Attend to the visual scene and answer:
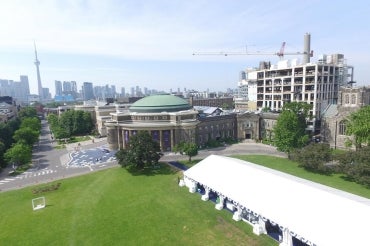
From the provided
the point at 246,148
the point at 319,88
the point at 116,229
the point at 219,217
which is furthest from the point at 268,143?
the point at 116,229

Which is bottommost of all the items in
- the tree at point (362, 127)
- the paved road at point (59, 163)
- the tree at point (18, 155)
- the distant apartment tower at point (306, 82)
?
the paved road at point (59, 163)

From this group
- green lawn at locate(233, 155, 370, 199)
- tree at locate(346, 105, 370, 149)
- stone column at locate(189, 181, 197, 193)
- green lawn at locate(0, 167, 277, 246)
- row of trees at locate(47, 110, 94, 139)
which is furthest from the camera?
row of trees at locate(47, 110, 94, 139)

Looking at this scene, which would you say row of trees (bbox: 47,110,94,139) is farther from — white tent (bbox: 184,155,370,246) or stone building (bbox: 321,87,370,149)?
stone building (bbox: 321,87,370,149)

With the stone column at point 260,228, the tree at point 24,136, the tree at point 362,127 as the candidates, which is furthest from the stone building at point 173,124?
the stone column at point 260,228

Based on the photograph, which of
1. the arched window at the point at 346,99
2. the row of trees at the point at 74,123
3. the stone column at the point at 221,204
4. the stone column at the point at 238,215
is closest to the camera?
the stone column at the point at 238,215

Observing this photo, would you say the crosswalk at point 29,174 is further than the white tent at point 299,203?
Yes

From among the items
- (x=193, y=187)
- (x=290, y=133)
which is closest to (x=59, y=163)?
(x=193, y=187)

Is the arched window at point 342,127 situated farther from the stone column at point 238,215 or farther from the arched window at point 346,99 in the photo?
the stone column at point 238,215

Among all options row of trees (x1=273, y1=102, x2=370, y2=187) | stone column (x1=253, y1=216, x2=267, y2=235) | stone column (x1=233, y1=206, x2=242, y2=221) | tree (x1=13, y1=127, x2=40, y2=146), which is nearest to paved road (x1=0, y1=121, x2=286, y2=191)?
tree (x1=13, y1=127, x2=40, y2=146)
